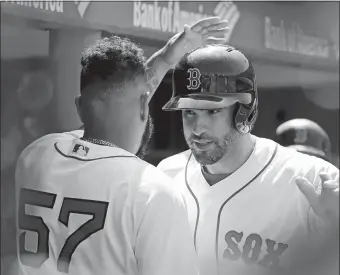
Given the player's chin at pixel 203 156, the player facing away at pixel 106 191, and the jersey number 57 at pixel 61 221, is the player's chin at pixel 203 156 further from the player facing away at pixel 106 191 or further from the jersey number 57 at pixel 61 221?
the jersey number 57 at pixel 61 221

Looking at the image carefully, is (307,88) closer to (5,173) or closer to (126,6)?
(126,6)

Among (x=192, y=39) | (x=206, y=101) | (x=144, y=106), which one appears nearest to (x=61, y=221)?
(x=144, y=106)

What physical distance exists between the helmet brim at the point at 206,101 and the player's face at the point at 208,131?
0.03 m

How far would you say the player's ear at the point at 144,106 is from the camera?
1544mm

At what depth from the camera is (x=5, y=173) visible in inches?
64.0

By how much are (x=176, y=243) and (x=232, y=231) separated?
241 mm

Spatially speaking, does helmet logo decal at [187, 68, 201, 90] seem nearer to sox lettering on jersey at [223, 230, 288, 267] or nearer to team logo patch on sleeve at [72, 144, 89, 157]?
team logo patch on sleeve at [72, 144, 89, 157]

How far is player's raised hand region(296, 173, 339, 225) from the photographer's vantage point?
1.45 metres

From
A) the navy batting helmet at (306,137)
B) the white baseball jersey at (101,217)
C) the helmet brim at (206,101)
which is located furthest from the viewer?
the navy batting helmet at (306,137)

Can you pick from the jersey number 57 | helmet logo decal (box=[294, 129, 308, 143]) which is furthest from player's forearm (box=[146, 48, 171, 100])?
helmet logo decal (box=[294, 129, 308, 143])

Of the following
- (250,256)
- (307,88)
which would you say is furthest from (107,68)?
(307,88)

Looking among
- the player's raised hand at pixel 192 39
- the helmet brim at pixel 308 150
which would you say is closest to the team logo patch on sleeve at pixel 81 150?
the player's raised hand at pixel 192 39

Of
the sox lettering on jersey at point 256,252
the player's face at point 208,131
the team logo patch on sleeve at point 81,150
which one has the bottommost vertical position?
the sox lettering on jersey at point 256,252

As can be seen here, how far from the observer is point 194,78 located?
1.54 metres
